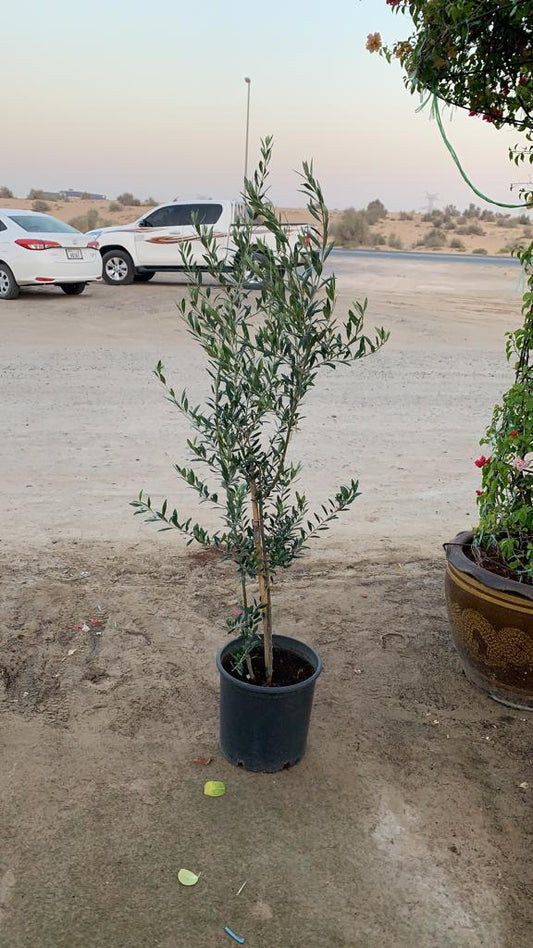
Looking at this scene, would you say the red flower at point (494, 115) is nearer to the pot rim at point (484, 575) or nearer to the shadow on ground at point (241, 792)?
the pot rim at point (484, 575)

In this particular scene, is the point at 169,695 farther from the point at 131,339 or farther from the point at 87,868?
the point at 131,339

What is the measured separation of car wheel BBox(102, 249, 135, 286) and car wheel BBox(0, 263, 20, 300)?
10.5 ft

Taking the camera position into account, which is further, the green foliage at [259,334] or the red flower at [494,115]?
the red flower at [494,115]

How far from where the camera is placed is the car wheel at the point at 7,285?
49.8 ft

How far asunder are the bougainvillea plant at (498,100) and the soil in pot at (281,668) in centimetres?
94

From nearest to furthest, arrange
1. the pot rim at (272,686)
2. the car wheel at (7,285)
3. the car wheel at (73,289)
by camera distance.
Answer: the pot rim at (272,686) → the car wheel at (7,285) → the car wheel at (73,289)

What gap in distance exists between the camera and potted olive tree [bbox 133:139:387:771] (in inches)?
107

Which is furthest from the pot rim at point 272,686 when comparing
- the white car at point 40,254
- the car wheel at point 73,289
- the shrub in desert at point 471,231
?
the shrub in desert at point 471,231

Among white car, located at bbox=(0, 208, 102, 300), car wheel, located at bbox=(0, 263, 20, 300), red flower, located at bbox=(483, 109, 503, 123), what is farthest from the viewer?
car wheel, located at bbox=(0, 263, 20, 300)

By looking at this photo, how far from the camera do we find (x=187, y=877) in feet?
8.76

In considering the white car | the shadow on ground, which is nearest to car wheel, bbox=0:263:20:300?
the white car

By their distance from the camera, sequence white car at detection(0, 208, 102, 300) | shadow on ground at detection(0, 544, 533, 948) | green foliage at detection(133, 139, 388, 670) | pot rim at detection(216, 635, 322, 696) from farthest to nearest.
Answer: white car at detection(0, 208, 102, 300)
pot rim at detection(216, 635, 322, 696)
green foliage at detection(133, 139, 388, 670)
shadow on ground at detection(0, 544, 533, 948)

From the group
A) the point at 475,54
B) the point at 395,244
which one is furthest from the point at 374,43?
the point at 395,244

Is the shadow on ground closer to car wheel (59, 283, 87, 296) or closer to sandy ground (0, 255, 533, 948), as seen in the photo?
sandy ground (0, 255, 533, 948)
